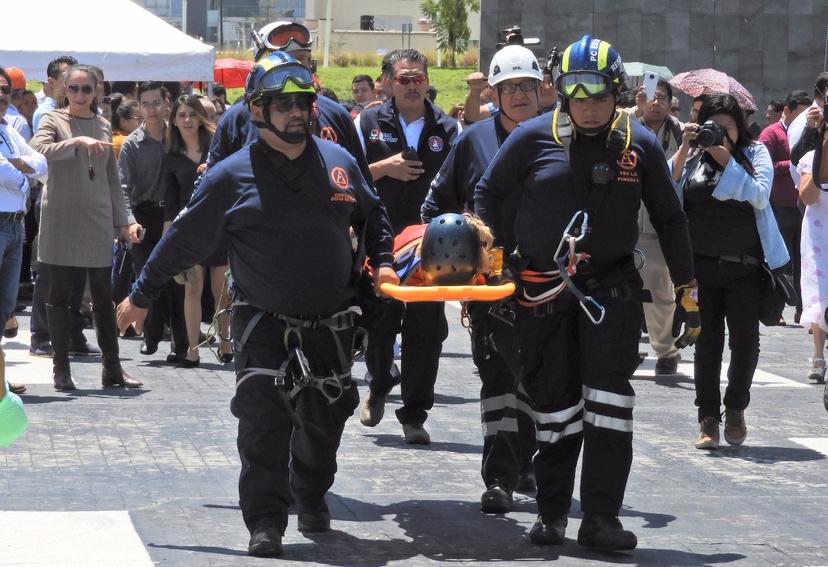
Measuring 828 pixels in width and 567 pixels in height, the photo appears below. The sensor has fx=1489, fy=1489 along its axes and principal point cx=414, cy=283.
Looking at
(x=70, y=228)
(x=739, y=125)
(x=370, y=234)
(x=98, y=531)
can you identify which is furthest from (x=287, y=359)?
(x=70, y=228)

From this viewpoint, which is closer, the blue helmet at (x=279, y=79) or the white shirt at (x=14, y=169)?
the blue helmet at (x=279, y=79)

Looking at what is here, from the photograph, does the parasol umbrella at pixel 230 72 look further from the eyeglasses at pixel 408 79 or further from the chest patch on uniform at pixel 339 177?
the chest patch on uniform at pixel 339 177

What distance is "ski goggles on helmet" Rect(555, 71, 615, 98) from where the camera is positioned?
6.41m

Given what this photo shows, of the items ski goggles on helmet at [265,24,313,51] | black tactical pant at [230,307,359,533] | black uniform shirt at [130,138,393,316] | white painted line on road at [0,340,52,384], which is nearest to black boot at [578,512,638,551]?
black tactical pant at [230,307,359,533]

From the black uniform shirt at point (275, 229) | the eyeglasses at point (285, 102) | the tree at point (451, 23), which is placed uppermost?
the tree at point (451, 23)

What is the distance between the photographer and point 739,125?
8930 mm

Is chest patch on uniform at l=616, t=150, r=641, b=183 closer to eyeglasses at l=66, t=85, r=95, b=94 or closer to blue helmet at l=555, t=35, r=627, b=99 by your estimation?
blue helmet at l=555, t=35, r=627, b=99

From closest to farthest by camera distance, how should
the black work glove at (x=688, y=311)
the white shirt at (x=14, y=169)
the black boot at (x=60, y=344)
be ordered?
the black work glove at (x=688, y=311)
the white shirt at (x=14, y=169)
the black boot at (x=60, y=344)

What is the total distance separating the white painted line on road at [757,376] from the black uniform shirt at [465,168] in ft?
14.3

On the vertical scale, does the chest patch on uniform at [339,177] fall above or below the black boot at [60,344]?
above

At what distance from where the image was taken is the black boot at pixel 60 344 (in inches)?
413

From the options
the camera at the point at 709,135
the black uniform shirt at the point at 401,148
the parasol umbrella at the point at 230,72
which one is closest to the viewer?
the camera at the point at 709,135

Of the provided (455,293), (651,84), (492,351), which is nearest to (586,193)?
(455,293)

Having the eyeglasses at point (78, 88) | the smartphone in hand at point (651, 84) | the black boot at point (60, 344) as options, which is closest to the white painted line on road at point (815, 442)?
the smartphone in hand at point (651, 84)
